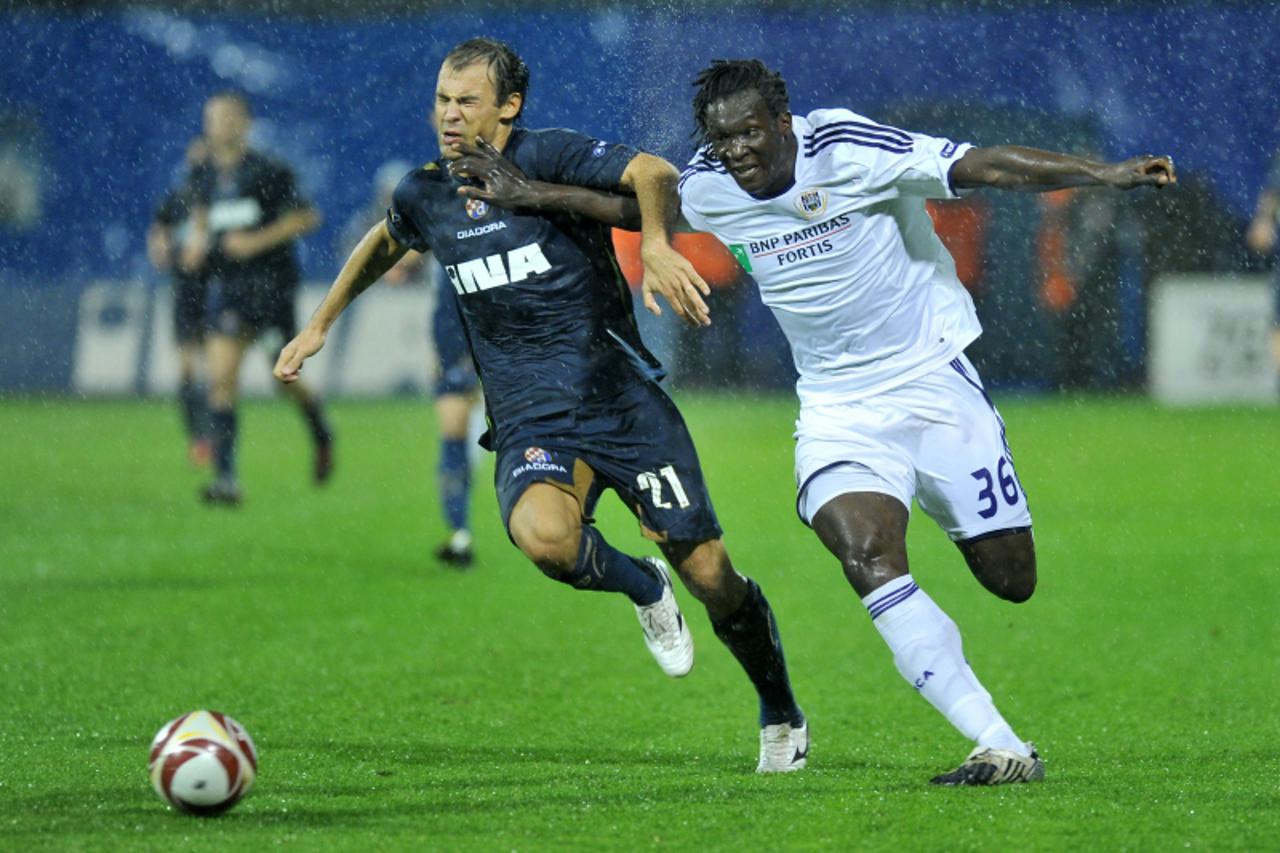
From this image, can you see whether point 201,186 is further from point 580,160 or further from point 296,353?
point 580,160

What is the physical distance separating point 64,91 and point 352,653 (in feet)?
55.4

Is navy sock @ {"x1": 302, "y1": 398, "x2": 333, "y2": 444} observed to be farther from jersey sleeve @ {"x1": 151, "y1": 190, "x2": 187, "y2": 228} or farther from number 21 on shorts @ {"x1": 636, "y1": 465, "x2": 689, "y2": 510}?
number 21 on shorts @ {"x1": 636, "y1": 465, "x2": 689, "y2": 510}

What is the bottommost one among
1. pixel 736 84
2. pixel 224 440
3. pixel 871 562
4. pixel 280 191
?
pixel 871 562

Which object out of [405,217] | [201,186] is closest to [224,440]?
[201,186]

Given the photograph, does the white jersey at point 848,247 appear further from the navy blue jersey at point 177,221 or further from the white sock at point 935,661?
the navy blue jersey at point 177,221

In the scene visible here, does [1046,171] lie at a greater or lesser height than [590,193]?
lesser

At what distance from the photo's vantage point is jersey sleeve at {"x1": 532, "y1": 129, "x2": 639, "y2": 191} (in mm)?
5660

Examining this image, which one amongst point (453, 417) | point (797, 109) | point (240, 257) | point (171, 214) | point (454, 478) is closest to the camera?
point (454, 478)

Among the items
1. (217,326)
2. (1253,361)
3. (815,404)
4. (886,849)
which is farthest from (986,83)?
(886,849)

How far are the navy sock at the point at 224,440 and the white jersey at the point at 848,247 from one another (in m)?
7.49

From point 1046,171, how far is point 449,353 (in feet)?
19.3

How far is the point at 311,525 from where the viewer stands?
1246 cm

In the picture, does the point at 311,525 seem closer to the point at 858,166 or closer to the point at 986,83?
the point at 858,166

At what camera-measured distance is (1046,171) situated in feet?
16.7
